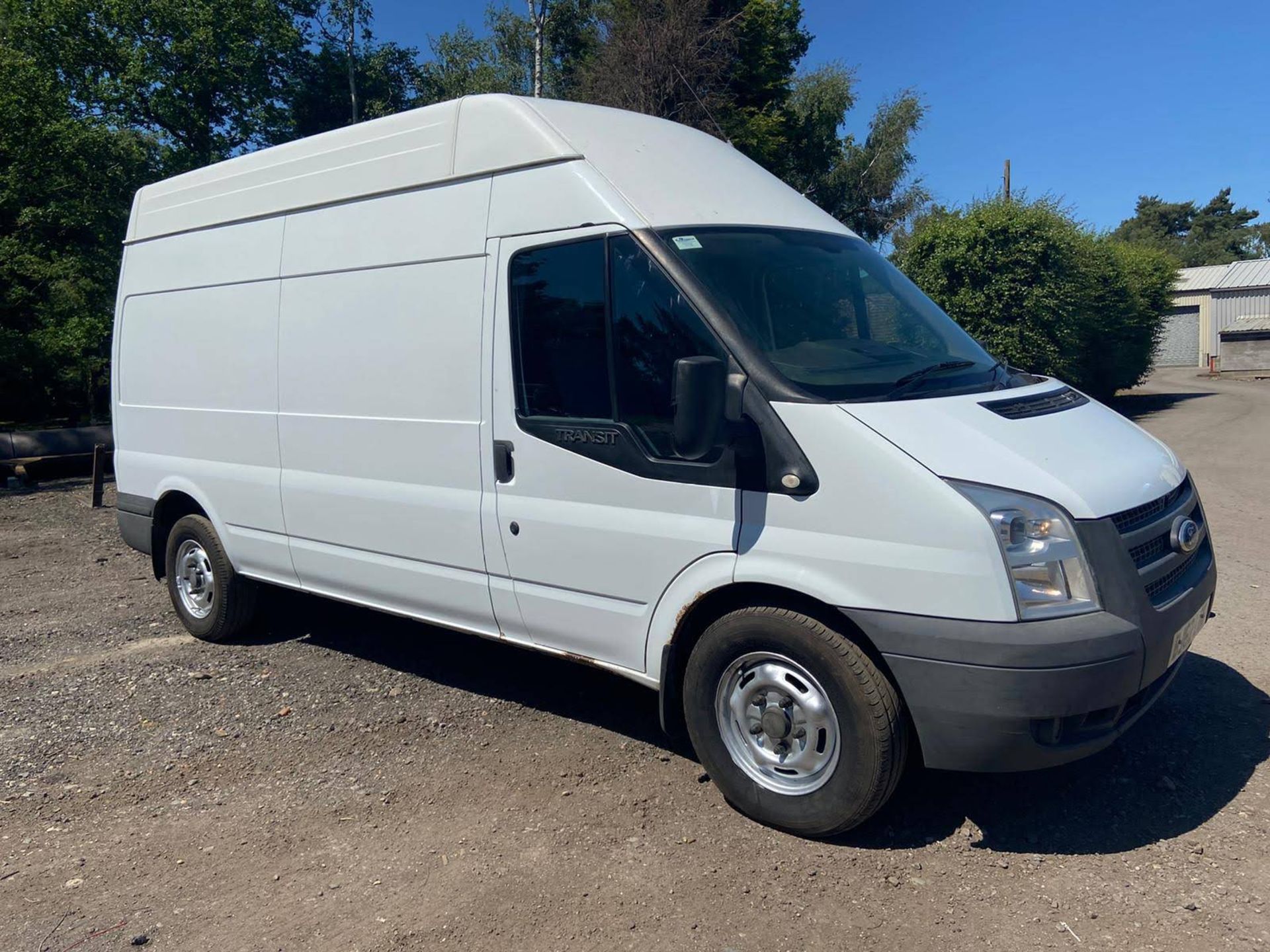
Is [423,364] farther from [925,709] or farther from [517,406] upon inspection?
[925,709]

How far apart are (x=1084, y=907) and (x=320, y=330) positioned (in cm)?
426

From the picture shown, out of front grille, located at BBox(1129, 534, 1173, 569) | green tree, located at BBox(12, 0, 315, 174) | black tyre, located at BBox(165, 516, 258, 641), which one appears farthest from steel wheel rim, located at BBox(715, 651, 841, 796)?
green tree, located at BBox(12, 0, 315, 174)

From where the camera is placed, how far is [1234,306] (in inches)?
1847

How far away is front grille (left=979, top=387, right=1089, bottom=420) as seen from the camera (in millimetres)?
3637

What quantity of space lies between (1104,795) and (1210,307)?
5161cm

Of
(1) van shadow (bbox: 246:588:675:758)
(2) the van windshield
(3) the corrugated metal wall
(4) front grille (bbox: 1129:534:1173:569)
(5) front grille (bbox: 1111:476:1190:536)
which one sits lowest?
(1) van shadow (bbox: 246:588:675:758)

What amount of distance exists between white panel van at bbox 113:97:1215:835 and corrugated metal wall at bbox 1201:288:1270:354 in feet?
163

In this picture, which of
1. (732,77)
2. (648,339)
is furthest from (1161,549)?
(732,77)

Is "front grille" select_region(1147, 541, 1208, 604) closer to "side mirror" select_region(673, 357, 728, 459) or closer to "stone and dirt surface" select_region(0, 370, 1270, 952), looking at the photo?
"stone and dirt surface" select_region(0, 370, 1270, 952)

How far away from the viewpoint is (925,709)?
10.8 ft

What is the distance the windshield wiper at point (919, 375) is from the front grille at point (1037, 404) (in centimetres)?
27

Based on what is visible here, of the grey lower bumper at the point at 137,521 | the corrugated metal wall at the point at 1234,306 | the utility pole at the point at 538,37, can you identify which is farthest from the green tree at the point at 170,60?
the corrugated metal wall at the point at 1234,306

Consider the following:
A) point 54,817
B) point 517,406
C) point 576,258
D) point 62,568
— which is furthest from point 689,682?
point 62,568

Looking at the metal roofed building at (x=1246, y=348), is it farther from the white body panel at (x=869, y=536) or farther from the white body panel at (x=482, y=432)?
→ the white body panel at (x=869, y=536)
